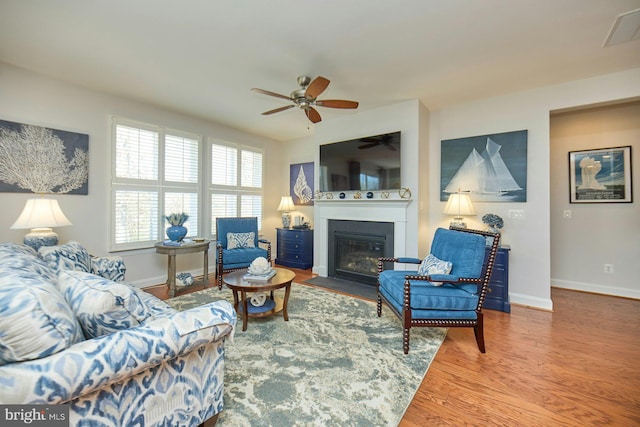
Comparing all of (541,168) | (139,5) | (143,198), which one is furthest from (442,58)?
(143,198)

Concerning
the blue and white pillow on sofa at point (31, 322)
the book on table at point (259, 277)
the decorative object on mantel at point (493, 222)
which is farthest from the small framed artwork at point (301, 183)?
the blue and white pillow on sofa at point (31, 322)

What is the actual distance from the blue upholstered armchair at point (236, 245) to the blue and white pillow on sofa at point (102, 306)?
2.54 metres

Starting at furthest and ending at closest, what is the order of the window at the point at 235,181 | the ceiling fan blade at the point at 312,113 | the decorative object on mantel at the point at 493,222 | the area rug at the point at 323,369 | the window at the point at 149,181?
the window at the point at 235,181 < the window at the point at 149,181 < the decorative object on mantel at the point at 493,222 < the ceiling fan blade at the point at 312,113 < the area rug at the point at 323,369

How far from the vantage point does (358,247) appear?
423 centimetres

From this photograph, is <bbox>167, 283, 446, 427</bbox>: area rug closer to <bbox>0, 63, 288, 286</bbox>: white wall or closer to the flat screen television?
<bbox>0, 63, 288, 286</bbox>: white wall

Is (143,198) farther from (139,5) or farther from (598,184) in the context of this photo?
(598,184)

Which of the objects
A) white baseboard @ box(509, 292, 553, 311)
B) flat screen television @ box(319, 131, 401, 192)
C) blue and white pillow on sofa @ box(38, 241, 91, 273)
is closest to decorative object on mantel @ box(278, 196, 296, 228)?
flat screen television @ box(319, 131, 401, 192)

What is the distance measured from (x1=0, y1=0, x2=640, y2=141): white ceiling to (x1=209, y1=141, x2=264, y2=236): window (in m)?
1.46

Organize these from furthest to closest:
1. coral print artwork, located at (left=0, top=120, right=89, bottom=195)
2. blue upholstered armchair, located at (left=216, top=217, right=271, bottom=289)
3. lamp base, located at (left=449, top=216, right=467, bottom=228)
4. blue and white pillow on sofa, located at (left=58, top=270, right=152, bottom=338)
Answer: blue upholstered armchair, located at (left=216, top=217, right=271, bottom=289), lamp base, located at (left=449, top=216, right=467, bottom=228), coral print artwork, located at (left=0, top=120, right=89, bottom=195), blue and white pillow on sofa, located at (left=58, top=270, right=152, bottom=338)

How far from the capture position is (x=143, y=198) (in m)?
3.83

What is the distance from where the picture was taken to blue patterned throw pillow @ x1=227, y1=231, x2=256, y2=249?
411cm

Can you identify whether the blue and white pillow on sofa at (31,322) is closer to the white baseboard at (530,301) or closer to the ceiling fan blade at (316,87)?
the ceiling fan blade at (316,87)

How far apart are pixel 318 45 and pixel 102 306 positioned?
255cm

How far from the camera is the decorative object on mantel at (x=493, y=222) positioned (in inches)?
130
